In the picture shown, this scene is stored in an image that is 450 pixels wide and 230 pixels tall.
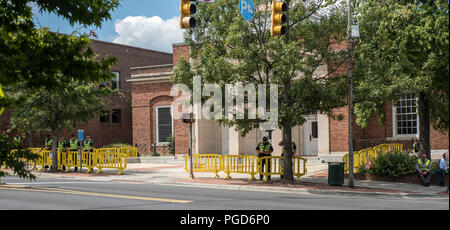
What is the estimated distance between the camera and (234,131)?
100 ft

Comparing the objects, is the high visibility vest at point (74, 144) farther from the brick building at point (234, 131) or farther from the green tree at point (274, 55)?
the green tree at point (274, 55)

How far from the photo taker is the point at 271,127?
17531 mm

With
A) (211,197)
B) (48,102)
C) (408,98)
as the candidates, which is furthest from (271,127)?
(408,98)

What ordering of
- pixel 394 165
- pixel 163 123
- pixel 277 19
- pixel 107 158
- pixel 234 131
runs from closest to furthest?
1. pixel 277 19
2. pixel 394 165
3. pixel 107 158
4. pixel 234 131
5. pixel 163 123

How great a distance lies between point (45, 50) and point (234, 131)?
24.6 m

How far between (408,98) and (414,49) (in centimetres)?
1032

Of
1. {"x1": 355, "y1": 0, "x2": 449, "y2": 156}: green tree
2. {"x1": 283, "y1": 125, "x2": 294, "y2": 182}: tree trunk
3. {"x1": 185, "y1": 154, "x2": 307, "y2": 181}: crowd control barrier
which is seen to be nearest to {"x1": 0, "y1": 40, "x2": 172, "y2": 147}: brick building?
{"x1": 185, "y1": 154, "x2": 307, "y2": 181}: crowd control barrier

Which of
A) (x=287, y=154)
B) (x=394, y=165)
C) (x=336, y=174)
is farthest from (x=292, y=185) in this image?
(x=394, y=165)

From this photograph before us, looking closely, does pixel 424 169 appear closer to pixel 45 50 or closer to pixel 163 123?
pixel 45 50

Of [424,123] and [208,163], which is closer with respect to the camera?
[424,123]

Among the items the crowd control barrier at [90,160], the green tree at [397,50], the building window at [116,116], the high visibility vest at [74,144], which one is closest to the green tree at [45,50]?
the green tree at [397,50]

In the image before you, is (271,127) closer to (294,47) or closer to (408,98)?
(294,47)

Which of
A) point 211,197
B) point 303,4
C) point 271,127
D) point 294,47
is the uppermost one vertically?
point 303,4

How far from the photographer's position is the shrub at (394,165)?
1859cm
